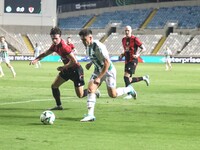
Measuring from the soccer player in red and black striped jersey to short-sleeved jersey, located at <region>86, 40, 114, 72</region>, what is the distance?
5.79ft

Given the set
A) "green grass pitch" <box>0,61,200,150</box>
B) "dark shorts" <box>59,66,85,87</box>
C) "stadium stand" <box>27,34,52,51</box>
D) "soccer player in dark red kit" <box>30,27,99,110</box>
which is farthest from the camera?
"stadium stand" <box>27,34,52,51</box>

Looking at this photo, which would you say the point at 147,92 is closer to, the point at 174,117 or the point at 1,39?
the point at 174,117

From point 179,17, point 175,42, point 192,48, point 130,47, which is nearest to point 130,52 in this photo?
point 130,47

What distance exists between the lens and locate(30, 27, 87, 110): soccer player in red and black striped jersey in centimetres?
1592

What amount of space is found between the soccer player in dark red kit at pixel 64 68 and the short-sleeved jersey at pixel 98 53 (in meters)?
1.77

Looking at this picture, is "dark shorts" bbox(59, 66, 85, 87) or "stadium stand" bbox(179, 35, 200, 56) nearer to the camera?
"dark shorts" bbox(59, 66, 85, 87)

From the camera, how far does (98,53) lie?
45.3 ft

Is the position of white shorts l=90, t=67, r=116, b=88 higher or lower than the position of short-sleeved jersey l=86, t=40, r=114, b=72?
lower

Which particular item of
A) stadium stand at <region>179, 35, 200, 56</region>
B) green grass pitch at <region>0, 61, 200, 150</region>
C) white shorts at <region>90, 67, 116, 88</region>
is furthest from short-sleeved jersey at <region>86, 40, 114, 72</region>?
stadium stand at <region>179, 35, 200, 56</region>

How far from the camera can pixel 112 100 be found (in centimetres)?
1969

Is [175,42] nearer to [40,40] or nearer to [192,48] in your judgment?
[192,48]

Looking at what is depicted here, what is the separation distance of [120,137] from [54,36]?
5.10 meters

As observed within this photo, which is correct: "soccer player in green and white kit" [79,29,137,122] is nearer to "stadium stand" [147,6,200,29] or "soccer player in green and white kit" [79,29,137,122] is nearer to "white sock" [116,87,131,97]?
"white sock" [116,87,131,97]

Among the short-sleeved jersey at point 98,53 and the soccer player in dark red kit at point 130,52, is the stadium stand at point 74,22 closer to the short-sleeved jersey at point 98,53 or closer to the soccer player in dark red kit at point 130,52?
the soccer player in dark red kit at point 130,52
